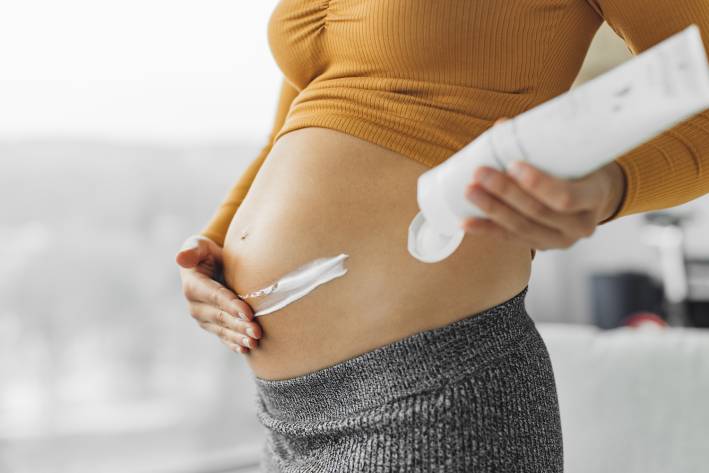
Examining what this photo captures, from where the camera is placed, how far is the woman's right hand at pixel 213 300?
710mm

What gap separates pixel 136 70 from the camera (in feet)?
4.95

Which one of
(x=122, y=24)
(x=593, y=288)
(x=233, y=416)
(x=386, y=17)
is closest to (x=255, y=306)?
(x=386, y=17)

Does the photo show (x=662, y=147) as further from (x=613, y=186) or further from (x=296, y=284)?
(x=296, y=284)

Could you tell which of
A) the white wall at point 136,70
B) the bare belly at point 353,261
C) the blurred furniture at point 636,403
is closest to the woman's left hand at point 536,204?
the bare belly at point 353,261

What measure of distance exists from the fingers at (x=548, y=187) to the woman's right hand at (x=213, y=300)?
0.38m

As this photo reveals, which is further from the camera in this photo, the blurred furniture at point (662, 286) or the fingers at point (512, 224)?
the blurred furniture at point (662, 286)

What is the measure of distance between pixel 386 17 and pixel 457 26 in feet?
0.23

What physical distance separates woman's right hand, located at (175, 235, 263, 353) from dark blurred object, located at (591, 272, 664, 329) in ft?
6.06

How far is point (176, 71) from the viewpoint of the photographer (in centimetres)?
158

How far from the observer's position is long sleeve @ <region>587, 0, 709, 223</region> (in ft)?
1.74

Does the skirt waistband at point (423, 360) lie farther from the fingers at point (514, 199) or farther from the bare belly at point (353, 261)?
the fingers at point (514, 199)

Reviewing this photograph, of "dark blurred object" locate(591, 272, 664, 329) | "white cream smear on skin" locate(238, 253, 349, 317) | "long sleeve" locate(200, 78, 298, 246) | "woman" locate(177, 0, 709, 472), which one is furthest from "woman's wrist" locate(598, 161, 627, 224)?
"dark blurred object" locate(591, 272, 664, 329)

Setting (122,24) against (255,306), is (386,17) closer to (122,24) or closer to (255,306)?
(255,306)

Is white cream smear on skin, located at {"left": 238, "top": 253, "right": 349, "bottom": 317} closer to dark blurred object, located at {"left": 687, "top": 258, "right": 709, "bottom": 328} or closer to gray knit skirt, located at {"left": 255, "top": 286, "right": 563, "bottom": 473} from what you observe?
gray knit skirt, located at {"left": 255, "top": 286, "right": 563, "bottom": 473}
